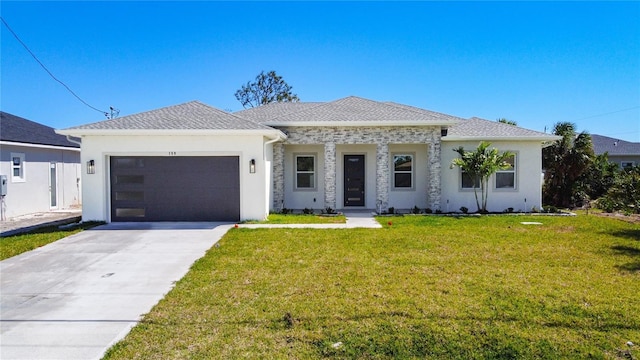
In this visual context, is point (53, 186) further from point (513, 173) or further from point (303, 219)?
point (513, 173)

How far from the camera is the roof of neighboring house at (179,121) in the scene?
444 inches

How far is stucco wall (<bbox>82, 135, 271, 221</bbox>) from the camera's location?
11.5 metres

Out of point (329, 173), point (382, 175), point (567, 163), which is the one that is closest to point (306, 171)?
point (329, 173)


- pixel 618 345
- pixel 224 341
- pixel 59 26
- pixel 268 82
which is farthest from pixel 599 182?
pixel 268 82

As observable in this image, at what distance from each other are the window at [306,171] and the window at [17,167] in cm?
1067

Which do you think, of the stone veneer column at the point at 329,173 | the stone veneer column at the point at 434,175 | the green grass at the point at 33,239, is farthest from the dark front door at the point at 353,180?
the green grass at the point at 33,239

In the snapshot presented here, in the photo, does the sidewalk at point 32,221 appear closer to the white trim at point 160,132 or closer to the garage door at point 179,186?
the garage door at point 179,186

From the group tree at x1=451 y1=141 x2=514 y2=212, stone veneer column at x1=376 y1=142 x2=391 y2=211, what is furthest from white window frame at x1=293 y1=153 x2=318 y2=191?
tree at x1=451 y1=141 x2=514 y2=212

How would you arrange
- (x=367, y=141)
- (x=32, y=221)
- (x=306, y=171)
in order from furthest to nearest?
(x=306, y=171), (x=367, y=141), (x=32, y=221)

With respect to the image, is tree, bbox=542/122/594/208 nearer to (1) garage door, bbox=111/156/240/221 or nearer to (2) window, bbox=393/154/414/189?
(2) window, bbox=393/154/414/189

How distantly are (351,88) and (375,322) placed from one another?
20.8 m

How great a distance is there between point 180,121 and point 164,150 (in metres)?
1.08

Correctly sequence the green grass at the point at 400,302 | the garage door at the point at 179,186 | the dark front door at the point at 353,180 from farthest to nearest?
1. the dark front door at the point at 353,180
2. the garage door at the point at 179,186
3. the green grass at the point at 400,302

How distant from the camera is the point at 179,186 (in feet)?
38.3
